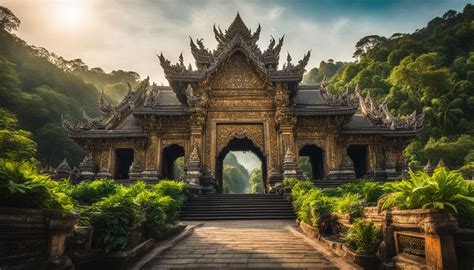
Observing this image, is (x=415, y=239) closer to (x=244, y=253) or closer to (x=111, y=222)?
(x=244, y=253)

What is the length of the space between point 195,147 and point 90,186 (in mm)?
8775

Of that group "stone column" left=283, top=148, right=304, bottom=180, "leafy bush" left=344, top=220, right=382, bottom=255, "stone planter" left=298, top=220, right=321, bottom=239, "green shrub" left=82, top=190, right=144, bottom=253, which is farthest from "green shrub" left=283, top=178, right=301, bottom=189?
"green shrub" left=82, top=190, right=144, bottom=253

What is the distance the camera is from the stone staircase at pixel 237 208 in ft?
37.8

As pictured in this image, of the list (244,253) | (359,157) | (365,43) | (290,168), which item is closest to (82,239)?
(244,253)

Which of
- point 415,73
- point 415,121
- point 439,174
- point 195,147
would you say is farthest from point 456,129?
point 439,174

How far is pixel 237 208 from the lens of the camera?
12.2 meters

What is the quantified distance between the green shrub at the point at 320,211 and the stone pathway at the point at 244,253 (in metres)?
0.60

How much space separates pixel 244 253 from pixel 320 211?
2.69m

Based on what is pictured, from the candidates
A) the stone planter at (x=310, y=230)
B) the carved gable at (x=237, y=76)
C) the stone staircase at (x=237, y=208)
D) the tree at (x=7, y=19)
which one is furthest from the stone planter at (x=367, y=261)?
the tree at (x=7, y=19)

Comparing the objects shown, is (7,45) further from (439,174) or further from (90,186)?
(439,174)

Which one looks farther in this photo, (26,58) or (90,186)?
(26,58)

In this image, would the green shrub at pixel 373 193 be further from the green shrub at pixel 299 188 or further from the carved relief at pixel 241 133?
the carved relief at pixel 241 133

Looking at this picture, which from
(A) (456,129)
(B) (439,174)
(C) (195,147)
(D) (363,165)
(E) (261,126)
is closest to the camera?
(B) (439,174)

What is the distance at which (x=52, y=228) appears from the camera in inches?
129
